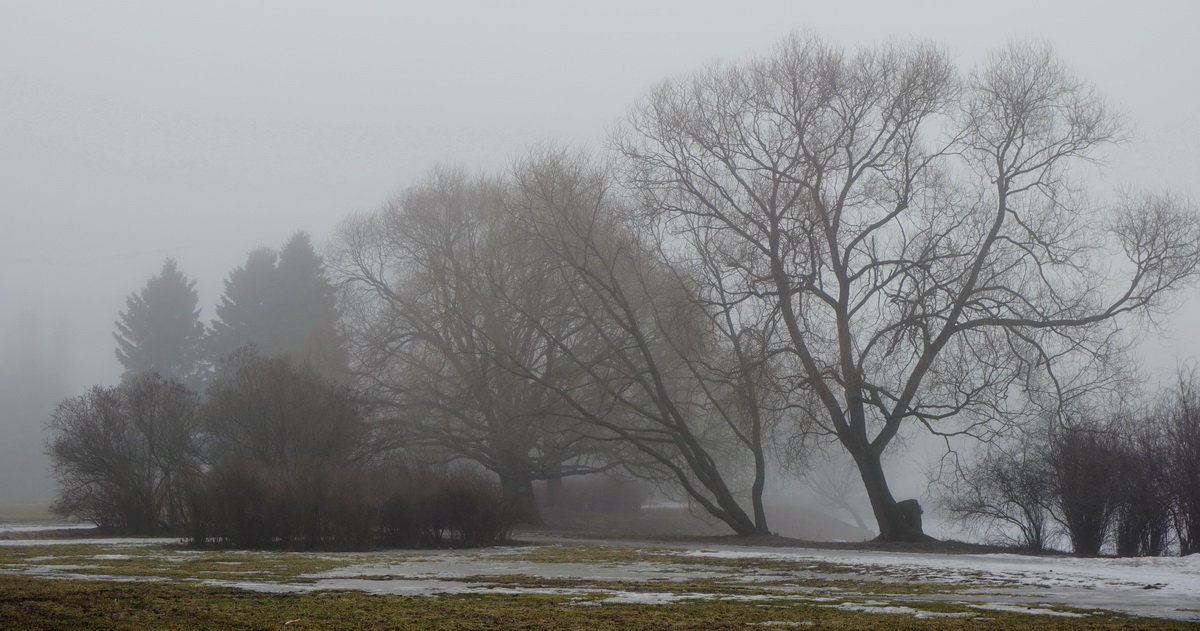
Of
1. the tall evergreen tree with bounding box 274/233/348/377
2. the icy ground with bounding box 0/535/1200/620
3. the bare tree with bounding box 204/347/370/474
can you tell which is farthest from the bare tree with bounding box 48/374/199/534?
the tall evergreen tree with bounding box 274/233/348/377

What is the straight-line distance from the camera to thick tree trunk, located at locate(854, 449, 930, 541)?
2333 cm

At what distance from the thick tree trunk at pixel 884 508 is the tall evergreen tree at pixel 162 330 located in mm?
58480

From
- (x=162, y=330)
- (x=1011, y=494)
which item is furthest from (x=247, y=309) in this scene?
(x=1011, y=494)

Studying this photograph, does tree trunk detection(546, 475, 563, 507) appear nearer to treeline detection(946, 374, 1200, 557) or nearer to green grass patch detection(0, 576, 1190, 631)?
treeline detection(946, 374, 1200, 557)

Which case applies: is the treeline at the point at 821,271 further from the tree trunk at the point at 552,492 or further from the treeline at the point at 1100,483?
the tree trunk at the point at 552,492

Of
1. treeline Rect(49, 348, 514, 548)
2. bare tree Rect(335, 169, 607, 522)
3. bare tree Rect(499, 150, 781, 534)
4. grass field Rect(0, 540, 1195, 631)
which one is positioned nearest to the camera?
grass field Rect(0, 540, 1195, 631)

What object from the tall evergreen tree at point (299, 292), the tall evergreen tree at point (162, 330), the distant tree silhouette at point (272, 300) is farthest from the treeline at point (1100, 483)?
the tall evergreen tree at point (162, 330)

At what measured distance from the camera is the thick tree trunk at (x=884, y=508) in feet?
Result: 76.5

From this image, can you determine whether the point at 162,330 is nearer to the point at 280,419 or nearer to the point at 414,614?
the point at 280,419

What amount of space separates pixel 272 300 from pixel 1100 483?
49.7 m

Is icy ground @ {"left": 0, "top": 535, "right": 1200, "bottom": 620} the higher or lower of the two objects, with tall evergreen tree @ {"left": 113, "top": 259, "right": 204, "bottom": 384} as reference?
lower

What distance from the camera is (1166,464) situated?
62.2ft

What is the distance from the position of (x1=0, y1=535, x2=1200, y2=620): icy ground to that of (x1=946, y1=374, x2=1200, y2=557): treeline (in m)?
4.05

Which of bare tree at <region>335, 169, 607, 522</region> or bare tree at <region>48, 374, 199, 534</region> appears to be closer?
bare tree at <region>48, 374, 199, 534</region>
